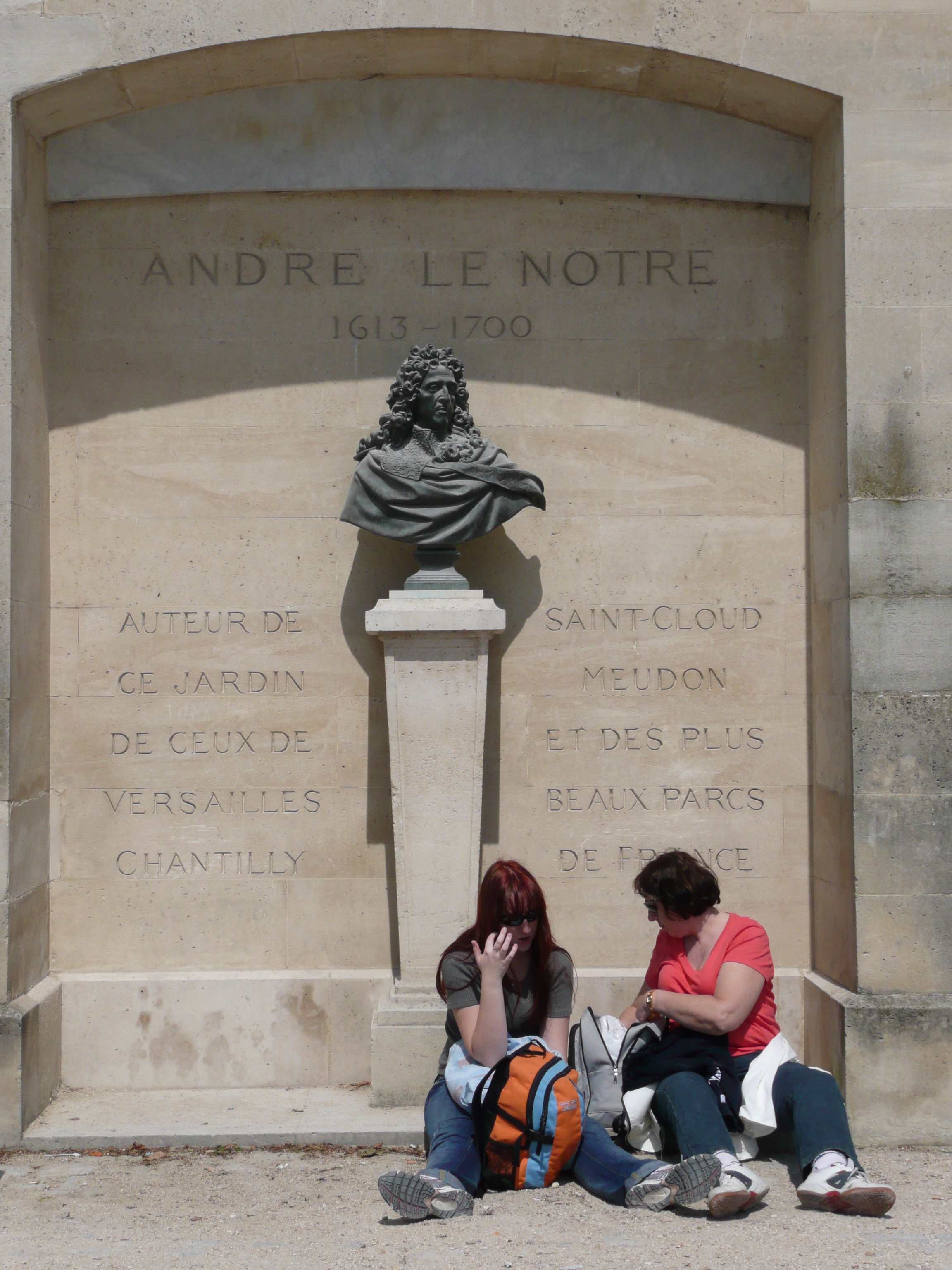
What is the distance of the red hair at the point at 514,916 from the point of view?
4.95m

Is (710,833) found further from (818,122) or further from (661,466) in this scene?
(818,122)

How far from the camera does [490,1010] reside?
4.83 m

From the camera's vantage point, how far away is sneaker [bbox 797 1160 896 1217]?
15.1ft

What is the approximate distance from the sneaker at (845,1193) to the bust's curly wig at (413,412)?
141 inches

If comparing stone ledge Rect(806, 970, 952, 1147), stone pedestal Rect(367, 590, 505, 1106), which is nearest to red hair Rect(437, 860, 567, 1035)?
stone pedestal Rect(367, 590, 505, 1106)

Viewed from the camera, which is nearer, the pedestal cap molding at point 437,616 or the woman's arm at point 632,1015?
the woman's arm at point 632,1015

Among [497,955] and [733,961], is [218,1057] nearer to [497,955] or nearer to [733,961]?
[497,955]

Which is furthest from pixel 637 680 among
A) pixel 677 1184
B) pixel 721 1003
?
pixel 677 1184

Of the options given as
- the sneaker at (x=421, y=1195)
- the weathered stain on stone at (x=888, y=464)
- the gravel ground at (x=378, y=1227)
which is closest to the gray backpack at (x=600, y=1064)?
the gravel ground at (x=378, y=1227)

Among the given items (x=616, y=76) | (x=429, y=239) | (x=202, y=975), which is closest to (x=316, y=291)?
(x=429, y=239)

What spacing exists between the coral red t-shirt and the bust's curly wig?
259cm

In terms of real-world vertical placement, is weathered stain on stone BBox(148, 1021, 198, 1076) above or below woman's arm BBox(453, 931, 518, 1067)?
below

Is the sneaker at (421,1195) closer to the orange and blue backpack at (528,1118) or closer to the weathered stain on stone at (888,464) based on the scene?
the orange and blue backpack at (528,1118)

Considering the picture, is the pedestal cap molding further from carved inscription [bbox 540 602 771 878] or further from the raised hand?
the raised hand
